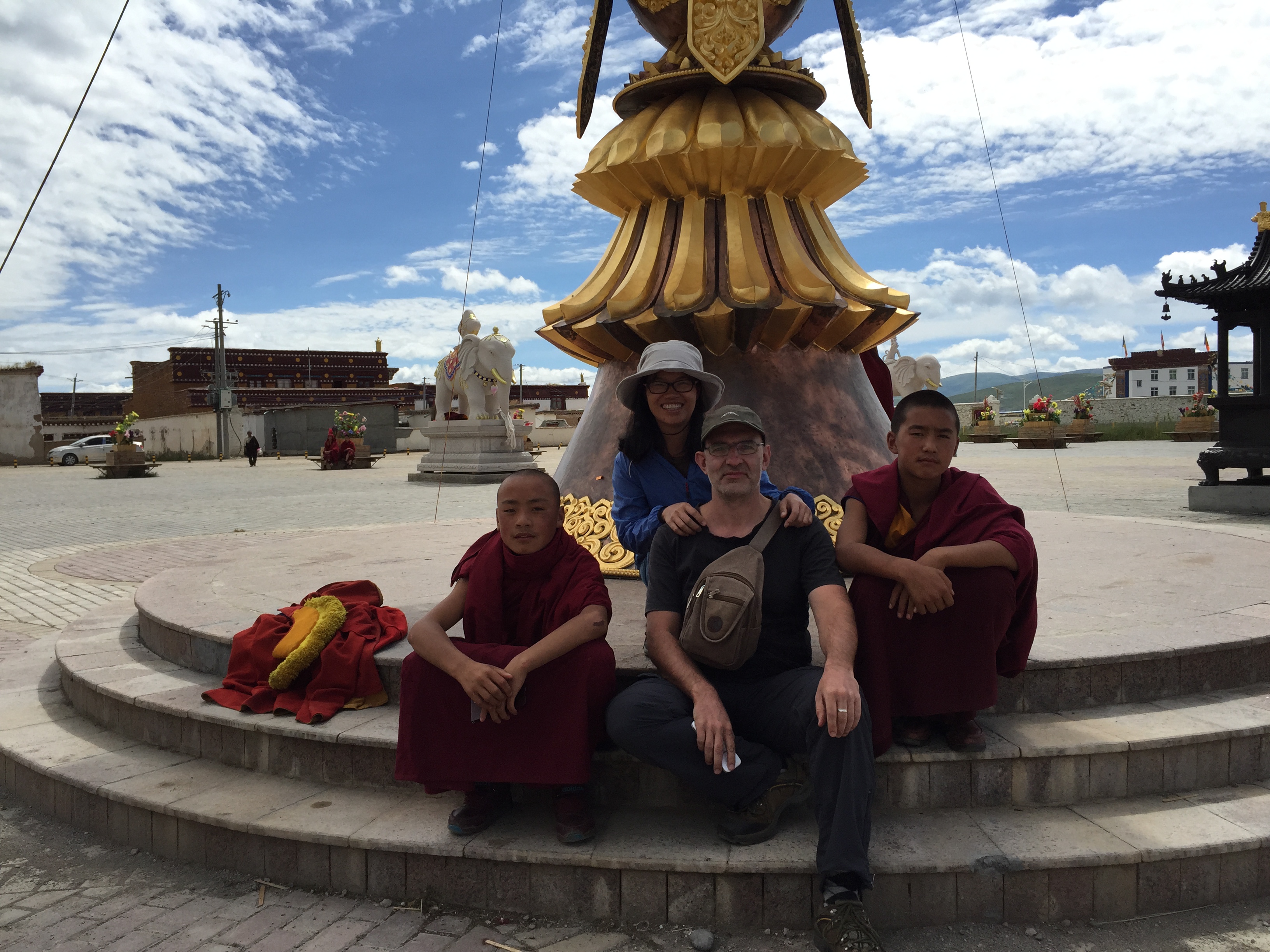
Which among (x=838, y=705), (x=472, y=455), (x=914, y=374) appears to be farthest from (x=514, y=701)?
(x=472, y=455)

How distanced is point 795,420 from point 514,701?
267cm

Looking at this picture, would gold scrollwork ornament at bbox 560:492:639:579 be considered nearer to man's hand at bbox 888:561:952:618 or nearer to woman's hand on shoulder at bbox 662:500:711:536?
woman's hand on shoulder at bbox 662:500:711:536

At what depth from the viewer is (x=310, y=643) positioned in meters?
3.03

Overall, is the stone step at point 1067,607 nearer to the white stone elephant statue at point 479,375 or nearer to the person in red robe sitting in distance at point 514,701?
the person in red robe sitting in distance at point 514,701

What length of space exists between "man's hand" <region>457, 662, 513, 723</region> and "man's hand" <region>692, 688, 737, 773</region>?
1.60ft

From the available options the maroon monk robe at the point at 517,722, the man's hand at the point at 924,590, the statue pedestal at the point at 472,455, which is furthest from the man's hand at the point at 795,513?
the statue pedestal at the point at 472,455

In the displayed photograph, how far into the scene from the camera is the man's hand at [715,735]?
220 cm

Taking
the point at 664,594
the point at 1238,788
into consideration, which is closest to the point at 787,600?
the point at 664,594

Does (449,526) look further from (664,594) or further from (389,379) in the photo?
(389,379)

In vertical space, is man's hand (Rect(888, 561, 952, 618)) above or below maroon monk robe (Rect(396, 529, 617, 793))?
above

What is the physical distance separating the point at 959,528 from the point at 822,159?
2.94 metres

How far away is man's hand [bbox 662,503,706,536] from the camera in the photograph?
2.50 m

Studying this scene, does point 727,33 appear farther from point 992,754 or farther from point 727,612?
point 992,754

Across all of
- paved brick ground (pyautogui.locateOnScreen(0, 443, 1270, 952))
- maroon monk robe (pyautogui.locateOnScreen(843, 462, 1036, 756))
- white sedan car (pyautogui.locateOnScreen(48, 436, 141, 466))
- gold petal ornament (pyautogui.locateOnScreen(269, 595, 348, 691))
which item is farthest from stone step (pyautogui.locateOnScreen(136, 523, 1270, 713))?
white sedan car (pyautogui.locateOnScreen(48, 436, 141, 466))
